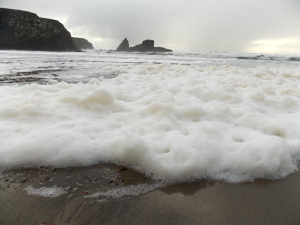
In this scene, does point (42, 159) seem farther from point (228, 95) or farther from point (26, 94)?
point (228, 95)

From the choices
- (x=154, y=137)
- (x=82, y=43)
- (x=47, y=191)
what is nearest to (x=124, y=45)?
(x=82, y=43)

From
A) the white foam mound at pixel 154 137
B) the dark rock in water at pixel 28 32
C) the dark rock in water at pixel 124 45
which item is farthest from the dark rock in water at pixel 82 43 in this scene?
the white foam mound at pixel 154 137

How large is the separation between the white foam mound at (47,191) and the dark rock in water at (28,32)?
5539 centimetres

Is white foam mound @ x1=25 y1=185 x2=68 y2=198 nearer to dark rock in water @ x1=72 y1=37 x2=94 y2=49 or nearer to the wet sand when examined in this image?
the wet sand

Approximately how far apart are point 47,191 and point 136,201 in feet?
1.88

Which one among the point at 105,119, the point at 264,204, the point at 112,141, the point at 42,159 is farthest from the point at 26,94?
the point at 264,204

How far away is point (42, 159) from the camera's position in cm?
139

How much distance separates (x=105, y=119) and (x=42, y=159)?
829mm

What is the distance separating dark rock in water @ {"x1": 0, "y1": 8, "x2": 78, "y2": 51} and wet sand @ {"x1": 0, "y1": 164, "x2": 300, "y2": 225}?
182ft

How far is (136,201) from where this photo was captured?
1.09 m

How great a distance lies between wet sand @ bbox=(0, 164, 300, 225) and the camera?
0.97 m

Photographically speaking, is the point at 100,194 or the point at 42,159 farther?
the point at 42,159

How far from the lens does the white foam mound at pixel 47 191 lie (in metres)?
1.09

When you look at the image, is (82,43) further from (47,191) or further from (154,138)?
(47,191)
